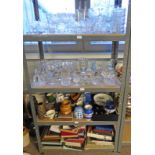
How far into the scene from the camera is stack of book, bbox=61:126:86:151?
6.27 ft

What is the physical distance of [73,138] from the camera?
1.93 metres

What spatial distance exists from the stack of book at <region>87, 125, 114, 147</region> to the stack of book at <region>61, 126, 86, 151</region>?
0.22 ft

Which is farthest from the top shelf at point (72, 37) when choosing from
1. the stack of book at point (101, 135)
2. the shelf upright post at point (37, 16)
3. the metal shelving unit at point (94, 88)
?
the stack of book at point (101, 135)

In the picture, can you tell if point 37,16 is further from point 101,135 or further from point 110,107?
point 101,135

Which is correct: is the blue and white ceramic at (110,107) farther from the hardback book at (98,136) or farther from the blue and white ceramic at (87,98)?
the hardback book at (98,136)

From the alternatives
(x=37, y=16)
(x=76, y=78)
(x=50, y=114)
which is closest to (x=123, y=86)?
(x=76, y=78)

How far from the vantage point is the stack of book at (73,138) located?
6.27 ft

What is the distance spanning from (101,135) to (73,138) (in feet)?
0.88

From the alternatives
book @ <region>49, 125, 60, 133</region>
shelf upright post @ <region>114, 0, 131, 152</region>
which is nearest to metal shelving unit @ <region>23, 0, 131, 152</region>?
shelf upright post @ <region>114, 0, 131, 152</region>

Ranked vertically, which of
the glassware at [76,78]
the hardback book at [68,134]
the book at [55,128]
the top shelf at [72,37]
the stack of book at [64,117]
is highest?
the top shelf at [72,37]

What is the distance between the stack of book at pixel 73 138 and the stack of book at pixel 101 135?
0.22 feet

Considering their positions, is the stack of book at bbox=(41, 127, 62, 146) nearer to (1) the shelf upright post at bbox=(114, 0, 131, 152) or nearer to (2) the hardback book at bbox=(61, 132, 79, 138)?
(2) the hardback book at bbox=(61, 132, 79, 138)
